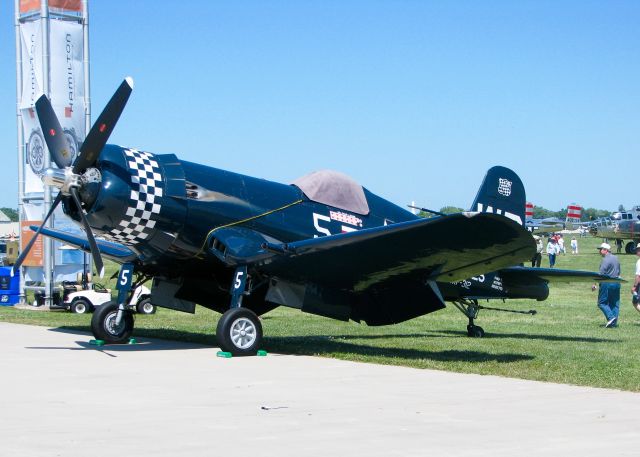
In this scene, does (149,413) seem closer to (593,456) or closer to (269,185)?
(593,456)

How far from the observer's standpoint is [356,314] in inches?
501

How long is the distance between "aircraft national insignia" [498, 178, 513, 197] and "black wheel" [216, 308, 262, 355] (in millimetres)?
4926

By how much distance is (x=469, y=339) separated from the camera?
1408cm

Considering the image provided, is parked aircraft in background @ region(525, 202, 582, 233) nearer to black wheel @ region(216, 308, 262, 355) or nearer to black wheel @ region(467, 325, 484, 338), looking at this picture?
black wheel @ region(467, 325, 484, 338)

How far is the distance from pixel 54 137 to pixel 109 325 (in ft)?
9.02

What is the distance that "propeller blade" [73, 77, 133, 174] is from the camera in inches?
421

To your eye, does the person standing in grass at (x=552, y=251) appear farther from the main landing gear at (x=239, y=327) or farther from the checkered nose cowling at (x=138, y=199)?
the checkered nose cowling at (x=138, y=199)

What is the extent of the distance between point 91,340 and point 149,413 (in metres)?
6.05

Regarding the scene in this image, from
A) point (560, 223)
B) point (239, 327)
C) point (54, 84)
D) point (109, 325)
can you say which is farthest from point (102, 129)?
point (560, 223)

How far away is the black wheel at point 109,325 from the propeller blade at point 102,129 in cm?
242

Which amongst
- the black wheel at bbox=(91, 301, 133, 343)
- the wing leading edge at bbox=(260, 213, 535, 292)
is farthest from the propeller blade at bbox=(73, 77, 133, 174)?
the wing leading edge at bbox=(260, 213, 535, 292)

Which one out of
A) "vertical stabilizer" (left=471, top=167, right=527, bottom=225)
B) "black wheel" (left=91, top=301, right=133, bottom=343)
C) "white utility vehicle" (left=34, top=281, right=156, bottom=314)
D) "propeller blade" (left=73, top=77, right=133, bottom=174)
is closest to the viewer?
"propeller blade" (left=73, top=77, right=133, bottom=174)

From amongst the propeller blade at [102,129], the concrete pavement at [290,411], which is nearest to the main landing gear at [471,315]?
the concrete pavement at [290,411]

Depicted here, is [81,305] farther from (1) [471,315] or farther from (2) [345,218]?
(2) [345,218]
